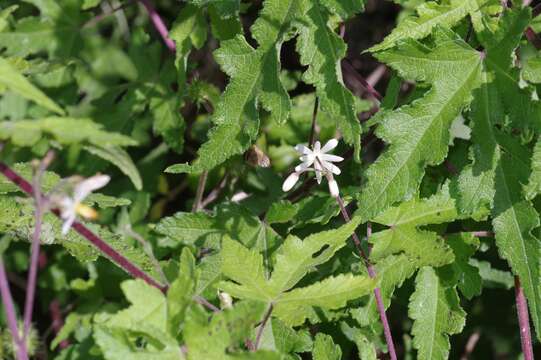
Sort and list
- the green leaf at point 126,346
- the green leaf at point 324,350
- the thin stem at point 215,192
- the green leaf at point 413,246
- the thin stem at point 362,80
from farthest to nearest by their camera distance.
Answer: the thin stem at point 215,192 → the thin stem at point 362,80 → the green leaf at point 413,246 → the green leaf at point 324,350 → the green leaf at point 126,346

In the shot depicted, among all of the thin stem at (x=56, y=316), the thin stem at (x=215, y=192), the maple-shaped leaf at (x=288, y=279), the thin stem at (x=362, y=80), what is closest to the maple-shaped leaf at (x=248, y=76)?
the maple-shaped leaf at (x=288, y=279)

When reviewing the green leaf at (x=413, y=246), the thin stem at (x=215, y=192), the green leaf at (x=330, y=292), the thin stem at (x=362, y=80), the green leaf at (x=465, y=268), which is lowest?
the thin stem at (x=215, y=192)

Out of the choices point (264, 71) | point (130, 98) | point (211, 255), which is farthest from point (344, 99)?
point (130, 98)

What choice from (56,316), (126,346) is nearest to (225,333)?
(126,346)

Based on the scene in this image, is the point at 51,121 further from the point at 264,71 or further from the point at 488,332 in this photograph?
the point at 488,332

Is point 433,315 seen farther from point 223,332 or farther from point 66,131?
point 66,131

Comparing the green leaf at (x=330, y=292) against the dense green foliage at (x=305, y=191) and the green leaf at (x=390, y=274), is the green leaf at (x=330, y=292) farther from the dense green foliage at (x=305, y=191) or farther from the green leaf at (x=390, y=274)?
the green leaf at (x=390, y=274)

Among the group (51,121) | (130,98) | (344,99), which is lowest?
(130,98)
